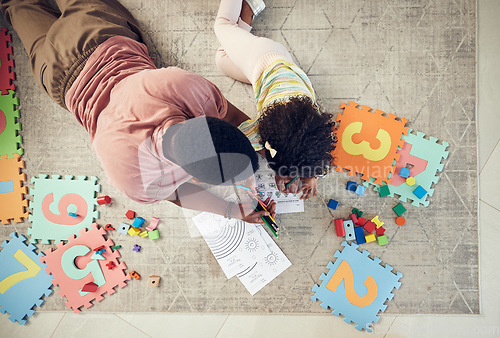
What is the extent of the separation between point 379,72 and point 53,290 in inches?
65.2

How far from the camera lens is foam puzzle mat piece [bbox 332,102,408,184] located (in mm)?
1238

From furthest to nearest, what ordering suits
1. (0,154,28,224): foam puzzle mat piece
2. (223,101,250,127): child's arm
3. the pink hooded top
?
(0,154,28,224): foam puzzle mat piece → (223,101,250,127): child's arm → the pink hooded top

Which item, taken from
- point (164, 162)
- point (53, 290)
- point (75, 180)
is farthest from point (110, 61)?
point (53, 290)

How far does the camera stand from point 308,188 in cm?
120

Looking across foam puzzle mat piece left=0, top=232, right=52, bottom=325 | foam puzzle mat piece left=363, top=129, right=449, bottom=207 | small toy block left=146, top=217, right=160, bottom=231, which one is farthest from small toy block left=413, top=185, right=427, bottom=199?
foam puzzle mat piece left=0, top=232, right=52, bottom=325

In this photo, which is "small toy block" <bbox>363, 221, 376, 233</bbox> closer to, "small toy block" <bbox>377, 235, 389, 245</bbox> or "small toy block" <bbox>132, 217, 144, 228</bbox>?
"small toy block" <bbox>377, 235, 389, 245</bbox>

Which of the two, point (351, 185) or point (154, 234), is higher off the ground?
→ point (351, 185)

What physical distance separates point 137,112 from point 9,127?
960 mm

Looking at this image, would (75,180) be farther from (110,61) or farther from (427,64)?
(427,64)

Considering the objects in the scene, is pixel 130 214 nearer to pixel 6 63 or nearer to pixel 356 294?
pixel 6 63

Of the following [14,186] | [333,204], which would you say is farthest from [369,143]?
[14,186]

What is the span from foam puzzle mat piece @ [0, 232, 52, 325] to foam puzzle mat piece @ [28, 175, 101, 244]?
0.26 feet

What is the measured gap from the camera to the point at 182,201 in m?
1.12

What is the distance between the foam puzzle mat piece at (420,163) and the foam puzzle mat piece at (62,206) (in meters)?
1.18
